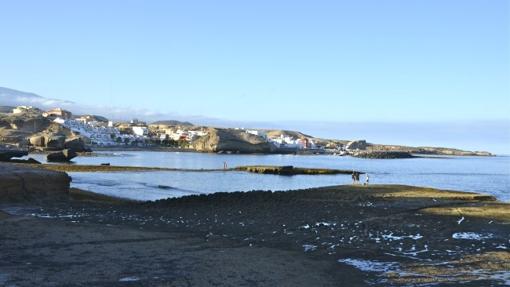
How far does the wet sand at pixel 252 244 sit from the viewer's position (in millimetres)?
10883

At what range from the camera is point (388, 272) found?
11711 mm

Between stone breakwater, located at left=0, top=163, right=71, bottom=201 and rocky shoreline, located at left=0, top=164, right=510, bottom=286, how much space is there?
0.53ft

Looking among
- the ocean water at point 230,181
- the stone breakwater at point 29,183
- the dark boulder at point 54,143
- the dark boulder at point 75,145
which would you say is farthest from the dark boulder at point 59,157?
the stone breakwater at point 29,183

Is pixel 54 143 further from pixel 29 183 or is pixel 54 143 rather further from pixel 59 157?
pixel 29 183

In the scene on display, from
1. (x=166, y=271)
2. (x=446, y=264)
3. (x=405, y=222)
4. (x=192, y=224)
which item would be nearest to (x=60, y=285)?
(x=166, y=271)

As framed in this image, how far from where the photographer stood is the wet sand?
10883 millimetres

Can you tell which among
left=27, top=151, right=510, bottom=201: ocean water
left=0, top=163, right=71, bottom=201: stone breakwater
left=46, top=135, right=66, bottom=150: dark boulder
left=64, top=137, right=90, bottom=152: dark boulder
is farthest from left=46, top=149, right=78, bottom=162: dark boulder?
left=0, top=163, right=71, bottom=201: stone breakwater

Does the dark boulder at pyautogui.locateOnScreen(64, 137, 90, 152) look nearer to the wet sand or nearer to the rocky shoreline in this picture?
the rocky shoreline

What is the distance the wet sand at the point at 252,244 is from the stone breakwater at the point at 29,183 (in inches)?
37.0

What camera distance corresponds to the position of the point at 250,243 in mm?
15469

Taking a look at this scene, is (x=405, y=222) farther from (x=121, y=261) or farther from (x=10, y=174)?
(x=10, y=174)

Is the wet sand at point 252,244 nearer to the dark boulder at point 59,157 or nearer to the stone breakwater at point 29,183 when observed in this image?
the stone breakwater at point 29,183

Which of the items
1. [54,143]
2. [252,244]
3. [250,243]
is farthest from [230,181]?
[54,143]

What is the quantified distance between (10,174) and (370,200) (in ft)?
56.4
